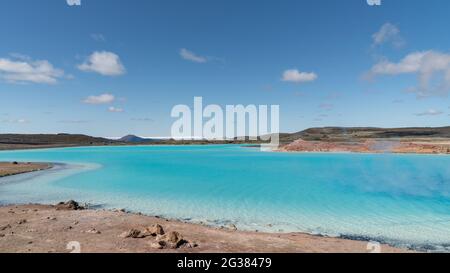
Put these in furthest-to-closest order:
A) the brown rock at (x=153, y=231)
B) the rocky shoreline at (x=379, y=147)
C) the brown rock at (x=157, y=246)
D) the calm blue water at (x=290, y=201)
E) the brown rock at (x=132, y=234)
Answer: the rocky shoreline at (x=379, y=147) → the calm blue water at (x=290, y=201) → the brown rock at (x=153, y=231) → the brown rock at (x=132, y=234) → the brown rock at (x=157, y=246)

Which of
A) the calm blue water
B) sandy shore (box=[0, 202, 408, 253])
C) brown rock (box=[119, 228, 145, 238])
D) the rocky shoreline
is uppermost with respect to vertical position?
the rocky shoreline

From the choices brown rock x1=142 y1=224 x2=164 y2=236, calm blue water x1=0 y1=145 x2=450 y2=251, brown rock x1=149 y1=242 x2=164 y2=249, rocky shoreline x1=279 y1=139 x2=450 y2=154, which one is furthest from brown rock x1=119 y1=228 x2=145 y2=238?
rocky shoreline x1=279 y1=139 x2=450 y2=154

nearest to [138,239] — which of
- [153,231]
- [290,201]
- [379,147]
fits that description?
[153,231]

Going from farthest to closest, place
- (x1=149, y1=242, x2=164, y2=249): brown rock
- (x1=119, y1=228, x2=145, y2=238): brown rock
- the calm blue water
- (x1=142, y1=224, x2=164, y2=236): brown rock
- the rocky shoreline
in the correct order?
the rocky shoreline → the calm blue water → (x1=142, y1=224, x2=164, y2=236): brown rock → (x1=119, y1=228, x2=145, y2=238): brown rock → (x1=149, y1=242, x2=164, y2=249): brown rock

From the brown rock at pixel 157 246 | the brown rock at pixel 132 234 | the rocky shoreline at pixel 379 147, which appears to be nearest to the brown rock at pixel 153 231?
the brown rock at pixel 132 234

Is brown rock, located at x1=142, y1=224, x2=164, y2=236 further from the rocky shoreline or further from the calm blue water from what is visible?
the rocky shoreline

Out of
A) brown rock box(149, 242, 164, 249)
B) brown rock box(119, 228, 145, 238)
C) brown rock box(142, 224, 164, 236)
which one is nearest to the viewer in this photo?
brown rock box(149, 242, 164, 249)

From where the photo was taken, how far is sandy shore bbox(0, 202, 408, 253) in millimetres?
9938

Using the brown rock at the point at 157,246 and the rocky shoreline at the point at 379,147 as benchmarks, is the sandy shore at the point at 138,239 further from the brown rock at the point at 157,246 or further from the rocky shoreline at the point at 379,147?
the rocky shoreline at the point at 379,147

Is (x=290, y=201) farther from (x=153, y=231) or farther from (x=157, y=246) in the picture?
(x=157, y=246)

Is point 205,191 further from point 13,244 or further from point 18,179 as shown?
point 18,179

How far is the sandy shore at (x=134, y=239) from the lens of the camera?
32.6ft

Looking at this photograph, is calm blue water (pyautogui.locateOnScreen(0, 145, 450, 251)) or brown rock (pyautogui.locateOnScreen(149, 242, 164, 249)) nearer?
brown rock (pyautogui.locateOnScreen(149, 242, 164, 249))
